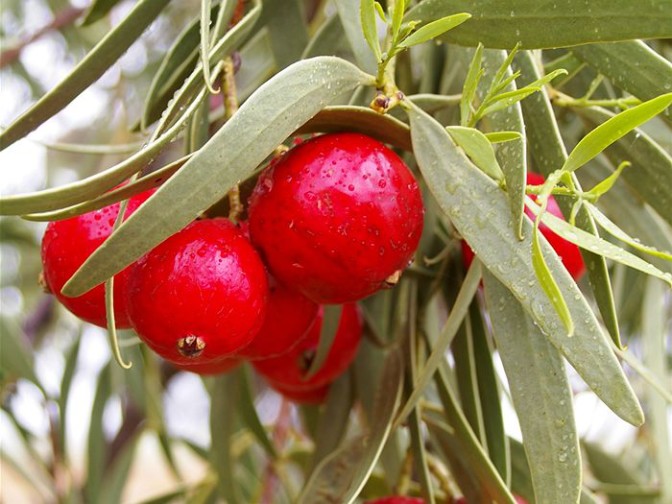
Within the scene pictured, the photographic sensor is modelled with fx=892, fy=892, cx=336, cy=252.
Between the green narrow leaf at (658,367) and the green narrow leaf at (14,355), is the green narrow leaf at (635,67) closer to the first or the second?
the green narrow leaf at (658,367)

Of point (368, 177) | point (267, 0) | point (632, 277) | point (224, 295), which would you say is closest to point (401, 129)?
point (368, 177)

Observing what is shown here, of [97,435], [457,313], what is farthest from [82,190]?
[97,435]

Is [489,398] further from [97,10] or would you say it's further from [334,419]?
[97,10]

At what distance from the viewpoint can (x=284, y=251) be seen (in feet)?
2.03

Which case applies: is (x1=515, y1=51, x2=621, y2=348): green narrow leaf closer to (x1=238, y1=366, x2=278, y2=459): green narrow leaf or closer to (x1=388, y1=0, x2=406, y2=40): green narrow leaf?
(x1=388, y1=0, x2=406, y2=40): green narrow leaf

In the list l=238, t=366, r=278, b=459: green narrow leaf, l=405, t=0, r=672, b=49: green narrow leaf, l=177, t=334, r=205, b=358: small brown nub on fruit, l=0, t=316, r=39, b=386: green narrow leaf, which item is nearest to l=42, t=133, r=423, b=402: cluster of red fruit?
l=177, t=334, r=205, b=358: small brown nub on fruit

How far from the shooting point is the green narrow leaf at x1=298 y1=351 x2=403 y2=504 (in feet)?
2.49

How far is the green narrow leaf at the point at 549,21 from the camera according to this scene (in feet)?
1.85

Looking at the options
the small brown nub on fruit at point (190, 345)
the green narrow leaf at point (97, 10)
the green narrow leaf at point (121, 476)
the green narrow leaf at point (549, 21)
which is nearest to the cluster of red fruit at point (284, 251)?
the small brown nub on fruit at point (190, 345)

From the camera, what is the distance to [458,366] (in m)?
0.80

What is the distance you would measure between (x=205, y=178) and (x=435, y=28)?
0.61 ft

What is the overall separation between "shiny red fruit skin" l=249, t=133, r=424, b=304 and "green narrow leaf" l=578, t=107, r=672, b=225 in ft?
0.67

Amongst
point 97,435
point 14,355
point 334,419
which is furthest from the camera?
point 97,435

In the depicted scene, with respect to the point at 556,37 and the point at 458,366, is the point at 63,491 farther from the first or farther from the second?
the point at 556,37
